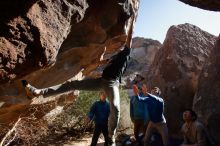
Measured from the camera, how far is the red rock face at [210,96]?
9477mm

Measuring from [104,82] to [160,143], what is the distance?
3.74m

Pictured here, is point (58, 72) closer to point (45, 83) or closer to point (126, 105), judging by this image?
point (45, 83)

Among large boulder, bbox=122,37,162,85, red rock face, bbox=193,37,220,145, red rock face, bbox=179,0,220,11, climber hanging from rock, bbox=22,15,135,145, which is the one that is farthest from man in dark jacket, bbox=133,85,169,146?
large boulder, bbox=122,37,162,85

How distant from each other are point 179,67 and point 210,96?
2878 millimetres

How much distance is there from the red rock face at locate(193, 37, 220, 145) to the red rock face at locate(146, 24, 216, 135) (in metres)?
1.39

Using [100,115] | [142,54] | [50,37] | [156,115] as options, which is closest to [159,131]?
[156,115]

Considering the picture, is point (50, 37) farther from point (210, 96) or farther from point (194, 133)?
point (210, 96)

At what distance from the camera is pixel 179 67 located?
41.9ft

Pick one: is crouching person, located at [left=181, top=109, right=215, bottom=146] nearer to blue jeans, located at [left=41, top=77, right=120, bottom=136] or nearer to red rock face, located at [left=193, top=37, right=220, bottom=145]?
blue jeans, located at [left=41, top=77, right=120, bottom=136]

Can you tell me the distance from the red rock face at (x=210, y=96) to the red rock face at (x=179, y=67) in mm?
1391

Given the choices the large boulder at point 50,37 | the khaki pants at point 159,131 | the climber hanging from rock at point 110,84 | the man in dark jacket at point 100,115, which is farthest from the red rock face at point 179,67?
the climber hanging from rock at point 110,84

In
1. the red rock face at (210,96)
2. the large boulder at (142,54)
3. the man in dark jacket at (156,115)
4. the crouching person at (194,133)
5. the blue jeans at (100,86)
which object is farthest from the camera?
the large boulder at (142,54)

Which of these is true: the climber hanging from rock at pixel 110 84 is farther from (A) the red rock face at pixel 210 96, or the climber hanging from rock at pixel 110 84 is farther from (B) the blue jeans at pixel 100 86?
(A) the red rock face at pixel 210 96

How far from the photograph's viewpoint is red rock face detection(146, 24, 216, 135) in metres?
12.0
